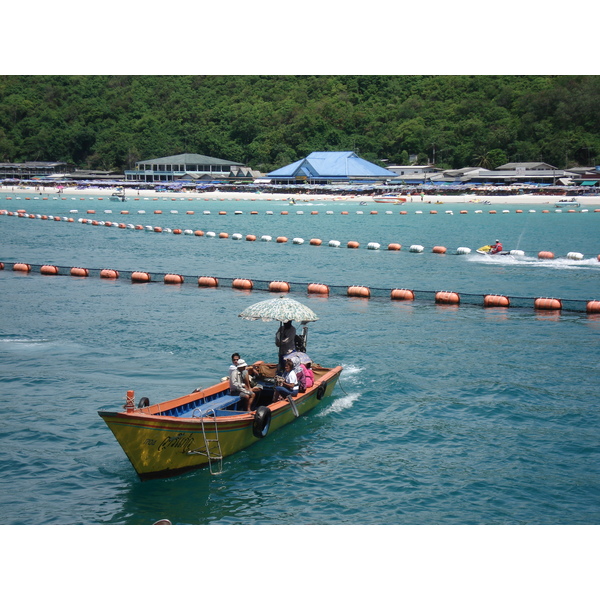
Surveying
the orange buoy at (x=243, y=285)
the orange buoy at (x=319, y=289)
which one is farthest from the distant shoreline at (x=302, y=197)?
the orange buoy at (x=319, y=289)

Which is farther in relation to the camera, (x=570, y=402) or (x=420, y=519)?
(x=570, y=402)

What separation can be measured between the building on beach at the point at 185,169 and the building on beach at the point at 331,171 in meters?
14.2

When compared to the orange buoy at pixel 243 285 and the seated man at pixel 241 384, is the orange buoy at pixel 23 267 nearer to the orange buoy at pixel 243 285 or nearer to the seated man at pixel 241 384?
the orange buoy at pixel 243 285

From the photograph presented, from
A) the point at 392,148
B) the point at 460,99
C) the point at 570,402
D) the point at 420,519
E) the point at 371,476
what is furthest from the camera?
the point at 392,148

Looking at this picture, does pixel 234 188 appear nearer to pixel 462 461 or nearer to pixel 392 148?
pixel 392 148

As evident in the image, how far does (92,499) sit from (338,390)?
10080 millimetres

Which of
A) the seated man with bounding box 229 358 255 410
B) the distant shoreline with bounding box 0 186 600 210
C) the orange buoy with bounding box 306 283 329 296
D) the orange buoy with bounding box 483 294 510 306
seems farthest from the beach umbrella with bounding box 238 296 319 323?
the distant shoreline with bounding box 0 186 600 210

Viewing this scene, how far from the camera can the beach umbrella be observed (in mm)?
21812

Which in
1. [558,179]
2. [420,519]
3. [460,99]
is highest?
Result: [460,99]

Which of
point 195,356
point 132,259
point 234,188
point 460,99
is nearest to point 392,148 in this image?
point 460,99

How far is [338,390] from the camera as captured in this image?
24656mm

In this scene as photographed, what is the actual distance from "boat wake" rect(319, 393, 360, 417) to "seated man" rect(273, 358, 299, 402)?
6.91 ft

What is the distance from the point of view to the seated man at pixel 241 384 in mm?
19984

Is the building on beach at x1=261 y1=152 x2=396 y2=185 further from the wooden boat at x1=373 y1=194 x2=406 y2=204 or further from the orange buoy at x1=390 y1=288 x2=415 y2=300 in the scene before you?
the orange buoy at x1=390 y1=288 x2=415 y2=300
